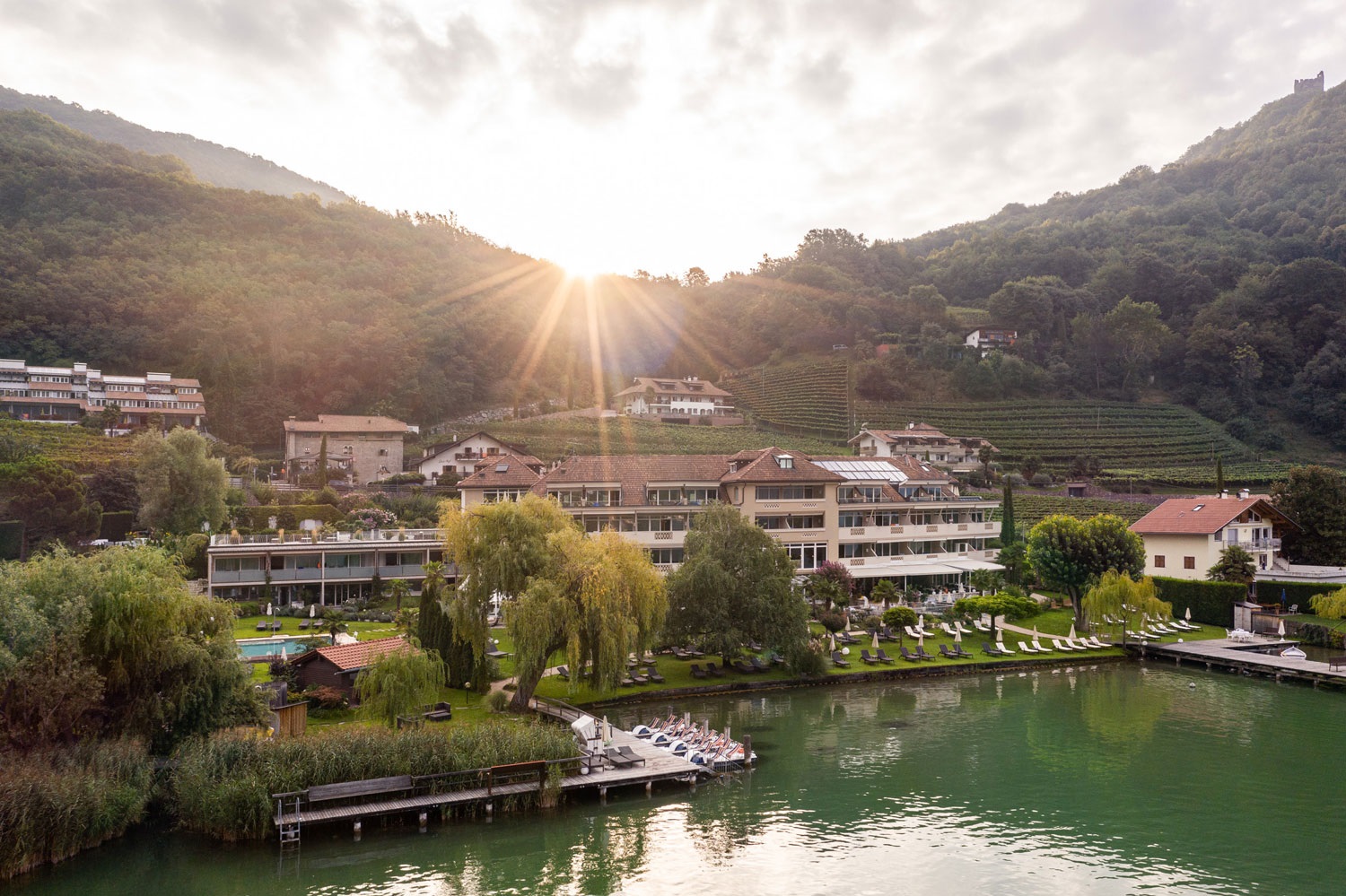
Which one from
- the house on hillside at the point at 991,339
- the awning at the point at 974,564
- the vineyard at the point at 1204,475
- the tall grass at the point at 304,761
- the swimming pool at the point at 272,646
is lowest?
the tall grass at the point at 304,761

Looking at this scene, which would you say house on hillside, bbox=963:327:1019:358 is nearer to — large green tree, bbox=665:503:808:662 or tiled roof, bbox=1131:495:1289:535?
tiled roof, bbox=1131:495:1289:535

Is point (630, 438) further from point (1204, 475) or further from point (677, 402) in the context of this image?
point (1204, 475)

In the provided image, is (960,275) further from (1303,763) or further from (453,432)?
(1303,763)

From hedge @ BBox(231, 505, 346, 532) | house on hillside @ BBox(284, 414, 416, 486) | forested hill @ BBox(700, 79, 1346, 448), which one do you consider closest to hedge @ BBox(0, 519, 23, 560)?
hedge @ BBox(231, 505, 346, 532)

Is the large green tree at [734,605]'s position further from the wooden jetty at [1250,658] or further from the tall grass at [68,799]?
the wooden jetty at [1250,658]

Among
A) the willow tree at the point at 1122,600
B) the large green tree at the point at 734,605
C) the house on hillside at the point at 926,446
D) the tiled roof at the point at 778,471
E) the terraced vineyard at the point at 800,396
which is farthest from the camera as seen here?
the terraced vineyard at the point at 800,396

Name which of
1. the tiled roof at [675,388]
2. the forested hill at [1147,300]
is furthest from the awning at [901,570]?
the tiled roof at [675,388]

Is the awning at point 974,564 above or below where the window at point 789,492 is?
below
